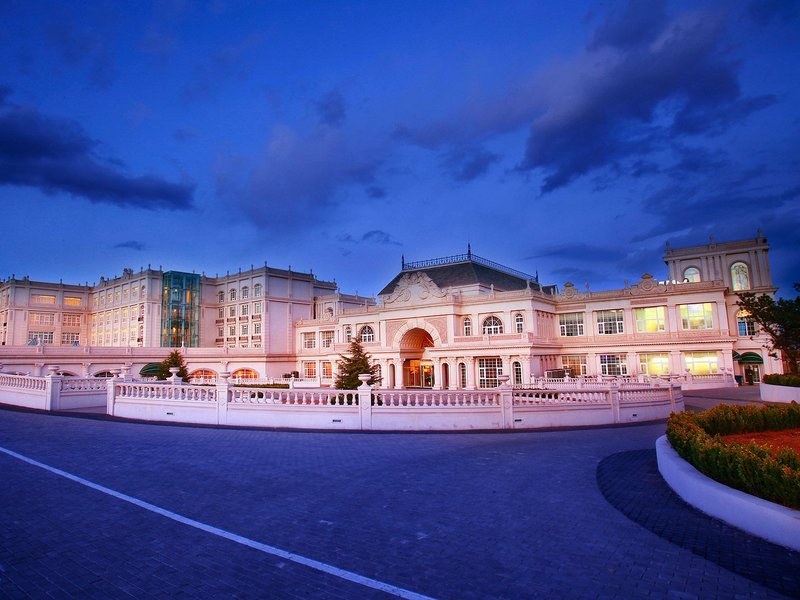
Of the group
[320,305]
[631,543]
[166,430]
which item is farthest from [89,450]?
[320,305]

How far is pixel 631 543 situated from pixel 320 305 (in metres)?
65.4

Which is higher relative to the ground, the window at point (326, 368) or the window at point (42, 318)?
the window at point (42, 318)

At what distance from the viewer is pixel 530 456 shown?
11922 mm

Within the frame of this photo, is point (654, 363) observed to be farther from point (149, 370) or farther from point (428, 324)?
point (149, 370)

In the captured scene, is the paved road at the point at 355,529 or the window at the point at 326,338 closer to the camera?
the paved road at the point at 355,529

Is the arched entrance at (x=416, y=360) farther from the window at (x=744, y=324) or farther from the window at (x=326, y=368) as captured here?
the window at (x=744, y=324)

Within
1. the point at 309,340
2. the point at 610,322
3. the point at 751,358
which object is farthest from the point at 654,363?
the point at 309,340

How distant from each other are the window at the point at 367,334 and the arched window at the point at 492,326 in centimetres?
1328

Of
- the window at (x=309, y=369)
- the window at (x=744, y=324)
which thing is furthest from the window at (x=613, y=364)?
the window at (x=309, y=369)

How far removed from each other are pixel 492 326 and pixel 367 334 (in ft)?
48.3

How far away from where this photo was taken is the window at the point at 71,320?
73125 mm

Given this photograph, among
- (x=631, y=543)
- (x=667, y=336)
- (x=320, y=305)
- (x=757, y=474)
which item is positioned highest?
(x=320, y=305)

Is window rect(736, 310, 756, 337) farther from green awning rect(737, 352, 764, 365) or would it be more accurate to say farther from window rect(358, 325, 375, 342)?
window rect(358, 325, 375, 342)

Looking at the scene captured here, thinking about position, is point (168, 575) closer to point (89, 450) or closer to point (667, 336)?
point (89, 450)
